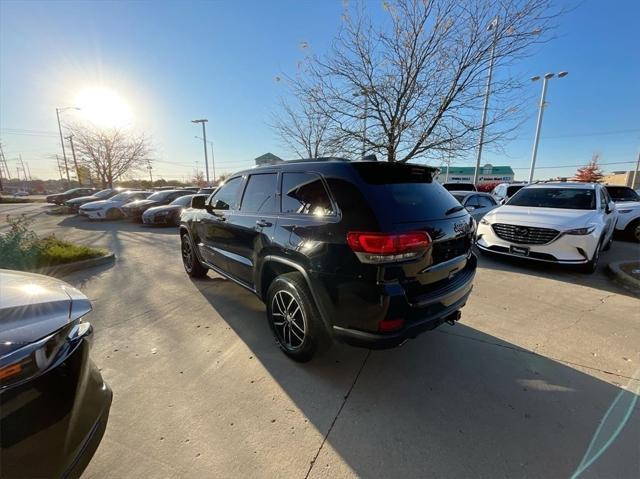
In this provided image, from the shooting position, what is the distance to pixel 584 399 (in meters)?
2.18

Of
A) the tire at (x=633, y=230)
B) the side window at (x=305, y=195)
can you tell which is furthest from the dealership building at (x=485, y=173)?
the side window at (x=305, y=195)

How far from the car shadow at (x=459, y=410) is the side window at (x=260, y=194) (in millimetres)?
1433

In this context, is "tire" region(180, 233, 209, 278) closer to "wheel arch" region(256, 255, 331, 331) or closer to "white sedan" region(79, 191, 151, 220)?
"wheel arch" region(256, 255, 331, 331)

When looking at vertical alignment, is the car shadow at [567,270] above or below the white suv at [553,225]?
below

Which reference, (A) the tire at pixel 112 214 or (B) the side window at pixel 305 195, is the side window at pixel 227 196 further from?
(A) the tire at pixel 112 214

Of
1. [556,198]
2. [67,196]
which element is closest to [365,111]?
[556,198]

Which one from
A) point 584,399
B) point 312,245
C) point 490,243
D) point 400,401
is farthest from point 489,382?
point 490,243

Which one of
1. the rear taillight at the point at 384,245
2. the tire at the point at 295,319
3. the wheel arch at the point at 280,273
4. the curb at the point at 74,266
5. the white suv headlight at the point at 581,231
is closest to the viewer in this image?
the rear taillight at the point at 384,245

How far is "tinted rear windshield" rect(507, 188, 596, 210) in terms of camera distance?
561cm

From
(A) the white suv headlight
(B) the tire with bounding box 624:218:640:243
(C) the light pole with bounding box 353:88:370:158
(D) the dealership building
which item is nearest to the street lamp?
(C) the light pole with bounding box 353:88:370:158

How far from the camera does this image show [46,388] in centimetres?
126

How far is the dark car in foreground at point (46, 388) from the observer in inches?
44.3

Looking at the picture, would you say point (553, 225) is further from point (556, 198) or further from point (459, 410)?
point (459, 410)

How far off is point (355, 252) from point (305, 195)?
810mm
